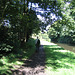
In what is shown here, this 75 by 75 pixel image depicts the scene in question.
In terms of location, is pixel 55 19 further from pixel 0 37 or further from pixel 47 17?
pixel 0 37

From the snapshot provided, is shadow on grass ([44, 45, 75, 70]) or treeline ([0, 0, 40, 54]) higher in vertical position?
treeline ([0, 0, 40, 54])

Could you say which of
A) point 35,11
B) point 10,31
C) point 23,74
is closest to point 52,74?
point 23,74

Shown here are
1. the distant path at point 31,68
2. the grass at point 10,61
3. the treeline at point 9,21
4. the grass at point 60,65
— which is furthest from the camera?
the treeline at point 9,21

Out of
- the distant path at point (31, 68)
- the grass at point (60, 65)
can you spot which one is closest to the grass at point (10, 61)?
the distant path at point (31, 68)

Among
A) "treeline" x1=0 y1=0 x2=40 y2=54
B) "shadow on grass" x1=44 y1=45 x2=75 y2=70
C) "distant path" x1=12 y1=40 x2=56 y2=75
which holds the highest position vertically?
"treeline" x1=0 y1=0 x2=40 y2=54

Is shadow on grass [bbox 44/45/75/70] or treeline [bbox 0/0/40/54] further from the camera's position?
treeline [bbox 0/0/40/54]

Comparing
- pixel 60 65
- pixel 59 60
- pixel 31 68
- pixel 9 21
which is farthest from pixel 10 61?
pixel 9 21

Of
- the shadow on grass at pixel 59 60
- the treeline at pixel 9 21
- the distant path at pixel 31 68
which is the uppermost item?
the treeline at pixel 9 21

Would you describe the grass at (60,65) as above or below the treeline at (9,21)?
below

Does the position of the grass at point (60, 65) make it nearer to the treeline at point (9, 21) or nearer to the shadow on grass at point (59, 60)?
the shadow on grass at point (59, 60)

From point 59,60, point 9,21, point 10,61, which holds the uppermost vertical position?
point 9,21

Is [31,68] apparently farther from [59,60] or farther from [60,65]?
[59,60]

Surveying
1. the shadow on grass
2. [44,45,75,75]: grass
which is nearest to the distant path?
[44,45,75,75]: grass

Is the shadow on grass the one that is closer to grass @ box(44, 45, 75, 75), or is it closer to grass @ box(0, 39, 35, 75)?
grass @ box(44, 45, 75, 75)
